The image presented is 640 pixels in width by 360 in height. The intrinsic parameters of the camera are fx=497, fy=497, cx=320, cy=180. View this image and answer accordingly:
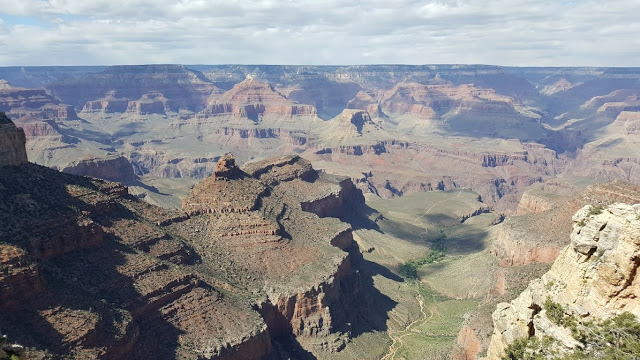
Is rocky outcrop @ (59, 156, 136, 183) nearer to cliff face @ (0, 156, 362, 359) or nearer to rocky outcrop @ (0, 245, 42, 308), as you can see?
cliff face @ (0, 156, 362, 359)

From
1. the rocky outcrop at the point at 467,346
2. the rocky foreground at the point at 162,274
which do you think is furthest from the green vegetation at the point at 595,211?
the rocky foreground at the point at 162,274

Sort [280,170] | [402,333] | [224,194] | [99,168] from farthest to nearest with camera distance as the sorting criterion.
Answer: [99,168], [280,170], [224,194], [402,333]

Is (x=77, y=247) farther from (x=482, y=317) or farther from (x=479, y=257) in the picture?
(x=479, y=257)

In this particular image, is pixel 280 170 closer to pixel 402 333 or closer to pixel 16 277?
pixel 402 333

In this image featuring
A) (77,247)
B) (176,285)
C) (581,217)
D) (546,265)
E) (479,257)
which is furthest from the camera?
(479,257)

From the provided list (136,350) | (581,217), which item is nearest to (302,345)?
(136,350)

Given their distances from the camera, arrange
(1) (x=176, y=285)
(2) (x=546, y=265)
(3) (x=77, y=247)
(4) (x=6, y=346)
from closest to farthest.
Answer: (4) (x=6, y=346) < (3) (x=77, y=247) < (1) (x=176, y=285) < (2) (x=546, y=265)

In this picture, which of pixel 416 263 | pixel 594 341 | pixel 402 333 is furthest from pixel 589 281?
pixel 416 263
